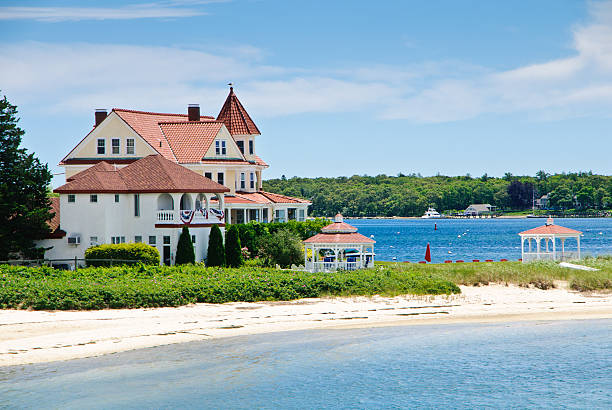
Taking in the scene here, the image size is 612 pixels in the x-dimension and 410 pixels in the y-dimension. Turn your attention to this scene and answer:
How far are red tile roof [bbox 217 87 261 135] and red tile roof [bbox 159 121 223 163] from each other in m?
4.54

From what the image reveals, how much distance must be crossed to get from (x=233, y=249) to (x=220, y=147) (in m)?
13.8

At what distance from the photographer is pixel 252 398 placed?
21766mm

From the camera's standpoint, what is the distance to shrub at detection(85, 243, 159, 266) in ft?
139

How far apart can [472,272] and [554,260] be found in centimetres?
1111

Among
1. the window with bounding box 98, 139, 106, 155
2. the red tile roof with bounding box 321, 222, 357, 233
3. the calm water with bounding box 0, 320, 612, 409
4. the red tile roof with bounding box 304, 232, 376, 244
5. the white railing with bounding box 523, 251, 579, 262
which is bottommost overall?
the calm water with bounding box 0, 320, 612, 409

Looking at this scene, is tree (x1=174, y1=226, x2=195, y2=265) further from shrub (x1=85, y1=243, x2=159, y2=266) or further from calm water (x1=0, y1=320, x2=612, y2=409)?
calm water (x1=0, y1=320, x2=612, y2=409)

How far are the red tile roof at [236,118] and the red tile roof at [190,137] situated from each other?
179 inches

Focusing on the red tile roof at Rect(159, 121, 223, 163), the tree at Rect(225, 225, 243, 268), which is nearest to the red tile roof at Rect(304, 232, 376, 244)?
the tree at Rect(225, 225, 243, 268)

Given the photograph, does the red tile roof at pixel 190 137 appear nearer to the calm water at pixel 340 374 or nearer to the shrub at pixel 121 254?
the shrub at pixel 121 254

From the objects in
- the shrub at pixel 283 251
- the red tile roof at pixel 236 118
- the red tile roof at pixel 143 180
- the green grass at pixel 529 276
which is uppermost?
the red tile roof at pixel 236 118

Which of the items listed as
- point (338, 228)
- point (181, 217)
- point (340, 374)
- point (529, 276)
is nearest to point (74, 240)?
point (181, 217)

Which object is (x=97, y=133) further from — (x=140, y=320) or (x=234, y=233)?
(x=140, y=320)

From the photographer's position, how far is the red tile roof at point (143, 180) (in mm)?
45938

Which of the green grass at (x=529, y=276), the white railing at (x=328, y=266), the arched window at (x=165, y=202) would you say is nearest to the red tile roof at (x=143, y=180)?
the arched window at (x=165, y=202)
